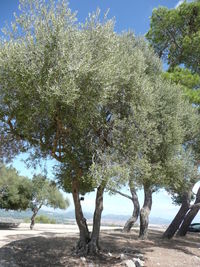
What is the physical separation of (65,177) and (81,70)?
5298 mm

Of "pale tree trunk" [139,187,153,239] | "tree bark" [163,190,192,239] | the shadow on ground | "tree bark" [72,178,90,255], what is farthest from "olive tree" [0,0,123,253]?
"tree bark" [163,190,192,239]

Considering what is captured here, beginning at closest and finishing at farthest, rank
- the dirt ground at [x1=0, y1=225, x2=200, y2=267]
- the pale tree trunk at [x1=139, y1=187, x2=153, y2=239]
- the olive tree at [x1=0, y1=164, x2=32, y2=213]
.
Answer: the dirt ground at [x1=0, y1=225, x2=200, y2=267], the pale tree trunk at [x1=139, y1=187, x2=153, y2=239], the olive tree at [x1=0, y1=164, x2=32, y2=213]

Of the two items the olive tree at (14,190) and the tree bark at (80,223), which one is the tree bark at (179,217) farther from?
the olive tree at (14,190)

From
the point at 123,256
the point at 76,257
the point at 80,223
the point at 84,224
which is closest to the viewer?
the point at 76,257

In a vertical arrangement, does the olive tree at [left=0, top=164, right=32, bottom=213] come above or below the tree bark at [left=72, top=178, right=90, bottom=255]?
above

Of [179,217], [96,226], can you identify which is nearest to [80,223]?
[96,226]

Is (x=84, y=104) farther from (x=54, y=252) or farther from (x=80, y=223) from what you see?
(x=54, y=252)

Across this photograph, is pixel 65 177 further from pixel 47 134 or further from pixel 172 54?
pixel 172 54

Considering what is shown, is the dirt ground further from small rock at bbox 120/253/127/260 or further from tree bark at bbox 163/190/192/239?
tree bark at bbox 163/190/192/239

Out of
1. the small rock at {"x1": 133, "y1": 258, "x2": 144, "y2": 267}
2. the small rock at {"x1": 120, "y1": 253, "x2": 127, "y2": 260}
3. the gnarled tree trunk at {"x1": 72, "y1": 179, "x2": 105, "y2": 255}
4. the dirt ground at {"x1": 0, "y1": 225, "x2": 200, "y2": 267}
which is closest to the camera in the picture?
the small rock at {"x1": 133, "y1": 258, "x2": 144, "y2": 267}

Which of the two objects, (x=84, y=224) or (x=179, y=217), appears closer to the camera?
(x=84, y=224)

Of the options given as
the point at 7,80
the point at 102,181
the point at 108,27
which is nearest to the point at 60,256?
the point at 102,181

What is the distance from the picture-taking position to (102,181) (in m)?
9.90

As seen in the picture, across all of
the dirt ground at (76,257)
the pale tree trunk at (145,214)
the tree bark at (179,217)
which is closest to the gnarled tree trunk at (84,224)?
the dirt ground at (76,257)
